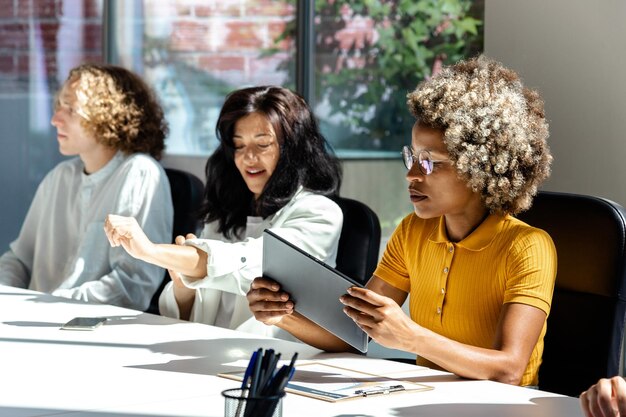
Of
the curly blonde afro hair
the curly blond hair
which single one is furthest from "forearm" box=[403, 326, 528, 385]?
the curly blond hair

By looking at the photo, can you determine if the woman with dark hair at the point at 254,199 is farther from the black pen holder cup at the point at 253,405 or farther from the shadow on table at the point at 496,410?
the black pen holder cup at the point at 253,405

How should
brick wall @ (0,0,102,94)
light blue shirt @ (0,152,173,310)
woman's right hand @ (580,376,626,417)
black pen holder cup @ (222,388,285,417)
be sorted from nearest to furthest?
black pen holder cup @ (222,388,285,417), woman's right hand @ (580,376,626,417), light blue shirt @ (0,152,173,310), brick wall @ (0,0,102,94)

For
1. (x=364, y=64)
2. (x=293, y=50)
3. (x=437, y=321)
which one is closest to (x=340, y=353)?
(x=437, y=321)

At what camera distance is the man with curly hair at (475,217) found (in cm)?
211

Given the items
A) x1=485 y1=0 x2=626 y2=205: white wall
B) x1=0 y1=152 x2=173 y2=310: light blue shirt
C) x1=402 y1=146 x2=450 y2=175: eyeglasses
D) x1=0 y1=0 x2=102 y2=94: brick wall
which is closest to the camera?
x1=402 y1=146 x2=450 y2=175: eyeglasses

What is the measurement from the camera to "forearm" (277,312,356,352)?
7.34 feet

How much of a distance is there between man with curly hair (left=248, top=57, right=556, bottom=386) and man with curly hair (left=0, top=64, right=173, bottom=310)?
1383mm

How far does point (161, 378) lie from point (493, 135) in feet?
→ 2.91

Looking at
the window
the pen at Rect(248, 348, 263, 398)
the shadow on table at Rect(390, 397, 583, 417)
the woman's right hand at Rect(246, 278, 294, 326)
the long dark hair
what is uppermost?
the window

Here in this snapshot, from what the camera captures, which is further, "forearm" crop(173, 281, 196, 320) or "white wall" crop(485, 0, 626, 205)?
"forearm" crop(173, 281, 196, 320)

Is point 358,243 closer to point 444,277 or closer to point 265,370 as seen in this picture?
point 444,277

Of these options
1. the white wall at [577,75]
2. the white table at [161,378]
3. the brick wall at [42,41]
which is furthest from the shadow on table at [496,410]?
the brick wall at [42,41]

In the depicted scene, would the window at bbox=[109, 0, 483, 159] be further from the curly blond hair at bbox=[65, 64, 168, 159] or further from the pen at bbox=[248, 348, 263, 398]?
the pen at bbox=[248, 348, 263, 398]

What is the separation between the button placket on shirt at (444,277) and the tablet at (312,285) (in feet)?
0.87
